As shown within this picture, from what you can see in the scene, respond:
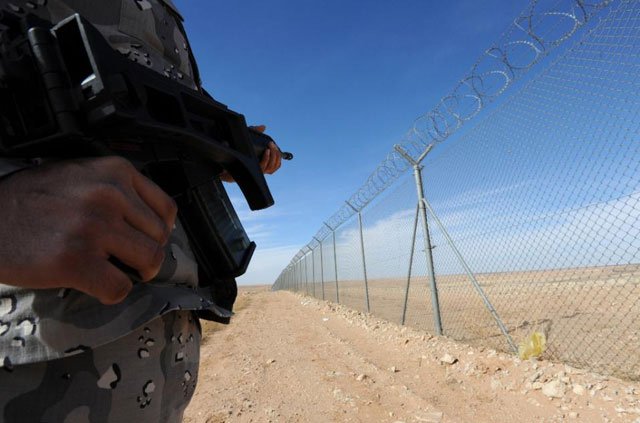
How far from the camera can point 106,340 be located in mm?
637

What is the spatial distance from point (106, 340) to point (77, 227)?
25 centimetres

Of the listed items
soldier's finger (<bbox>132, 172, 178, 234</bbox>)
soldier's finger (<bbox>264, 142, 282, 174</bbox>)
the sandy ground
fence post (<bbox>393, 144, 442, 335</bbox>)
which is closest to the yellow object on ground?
the sandy ground

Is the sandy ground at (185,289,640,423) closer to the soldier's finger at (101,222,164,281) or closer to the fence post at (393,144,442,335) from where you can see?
the fence post at (393,144,442,335)

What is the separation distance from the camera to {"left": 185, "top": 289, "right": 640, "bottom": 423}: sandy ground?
112 inches

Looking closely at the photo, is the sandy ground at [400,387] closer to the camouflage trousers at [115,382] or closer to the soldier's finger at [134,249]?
the camouflage trousers at [115,382]

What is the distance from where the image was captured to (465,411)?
9.86 ft

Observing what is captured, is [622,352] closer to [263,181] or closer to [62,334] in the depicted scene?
[263,181]

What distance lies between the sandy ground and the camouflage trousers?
2584 millimetres

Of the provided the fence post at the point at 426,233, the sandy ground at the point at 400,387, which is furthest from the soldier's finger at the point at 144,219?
the fence post at the point at 426,233

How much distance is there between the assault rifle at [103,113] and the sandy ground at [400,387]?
8.90 feet

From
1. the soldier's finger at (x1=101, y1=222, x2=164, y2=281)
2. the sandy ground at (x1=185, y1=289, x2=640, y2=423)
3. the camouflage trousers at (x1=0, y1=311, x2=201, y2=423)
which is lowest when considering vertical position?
the sandy ground at (x1=185, y1=289, x2=640, y2=423)

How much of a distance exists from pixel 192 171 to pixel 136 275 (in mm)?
425

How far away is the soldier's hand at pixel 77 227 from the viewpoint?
48cm

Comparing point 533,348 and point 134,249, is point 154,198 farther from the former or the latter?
point 533,348
